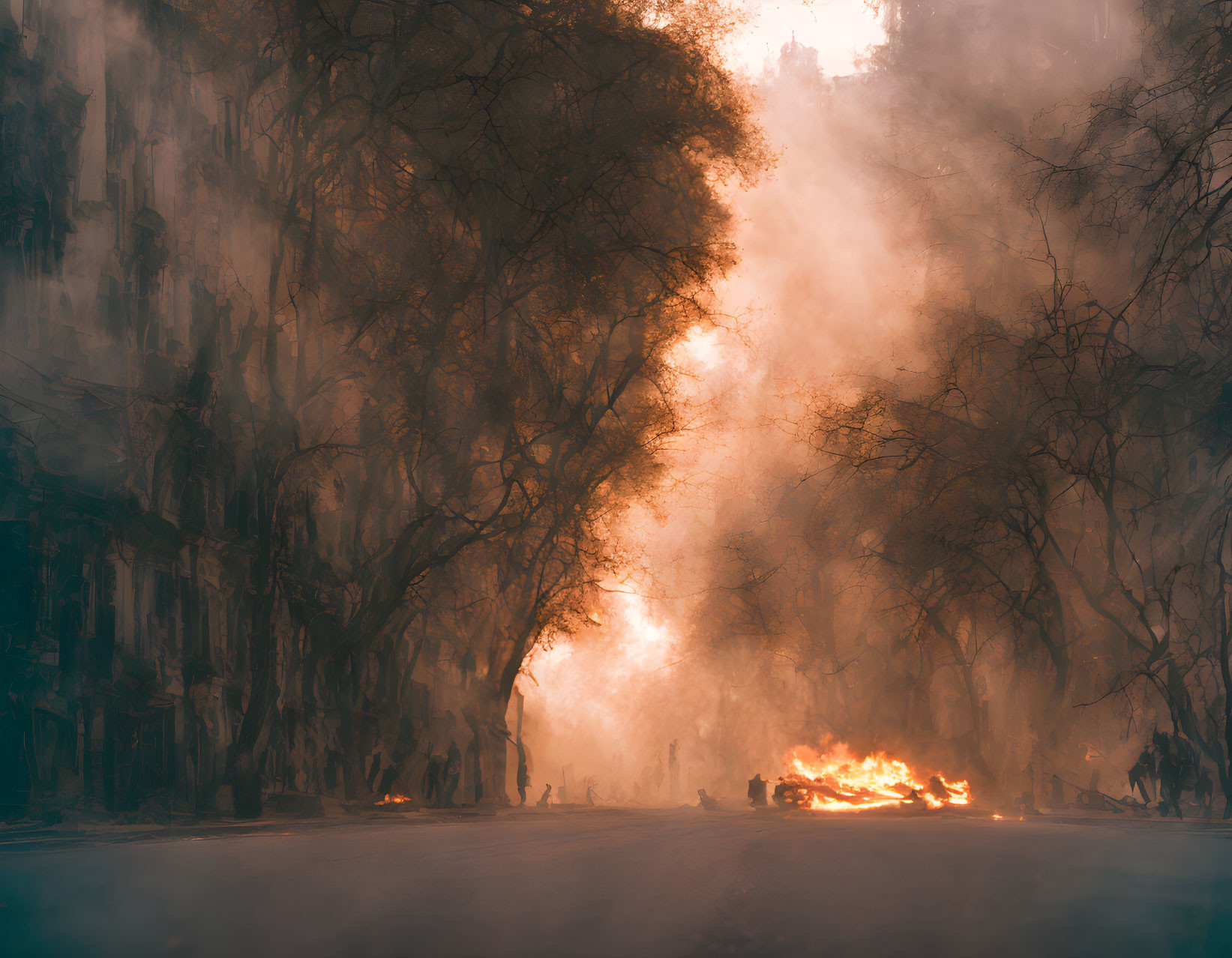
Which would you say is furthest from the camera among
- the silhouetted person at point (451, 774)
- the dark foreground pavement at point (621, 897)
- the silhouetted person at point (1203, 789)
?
the silhouetted person at point (451, 774)

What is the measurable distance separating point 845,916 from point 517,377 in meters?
12.4

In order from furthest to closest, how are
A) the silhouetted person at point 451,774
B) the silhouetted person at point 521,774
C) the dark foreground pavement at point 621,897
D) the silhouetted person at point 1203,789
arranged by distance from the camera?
1. the silhouetted person at point 521,774
2. the silhouetted person at point 451,774
3. the silhouetted person at point 1203,789
4. the dark foreground pavement at point 621,897

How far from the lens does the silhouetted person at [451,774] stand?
59.6 ft

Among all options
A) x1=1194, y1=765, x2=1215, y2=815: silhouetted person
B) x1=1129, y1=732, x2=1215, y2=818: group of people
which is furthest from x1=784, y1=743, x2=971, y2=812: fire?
x1=1129, y1=732, x2=1215, y2=818: group of people

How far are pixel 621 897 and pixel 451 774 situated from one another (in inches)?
545

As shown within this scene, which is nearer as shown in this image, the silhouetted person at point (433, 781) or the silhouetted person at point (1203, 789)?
the silhouetted person at point (1203, 789)

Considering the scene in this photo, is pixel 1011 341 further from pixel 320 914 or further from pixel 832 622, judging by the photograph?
pixel 320 914

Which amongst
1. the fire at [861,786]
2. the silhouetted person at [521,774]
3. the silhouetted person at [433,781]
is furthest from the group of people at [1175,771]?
the silhouetted person at [521,774]

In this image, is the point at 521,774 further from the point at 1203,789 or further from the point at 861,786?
the point at 1203,789

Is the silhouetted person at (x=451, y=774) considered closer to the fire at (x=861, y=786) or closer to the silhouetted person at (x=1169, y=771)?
the fire at (x=861, y=786)

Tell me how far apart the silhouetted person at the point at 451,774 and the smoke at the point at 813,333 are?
8.88 feet

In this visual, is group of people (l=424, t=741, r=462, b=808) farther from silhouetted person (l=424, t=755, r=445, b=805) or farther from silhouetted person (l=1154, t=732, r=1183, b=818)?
silhouetted person (l=1154, t=732, r=1183, b=818)

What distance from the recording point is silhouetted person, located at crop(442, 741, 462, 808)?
1816 centimetres

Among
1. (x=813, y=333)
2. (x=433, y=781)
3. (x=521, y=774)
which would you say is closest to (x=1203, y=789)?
(x=433, y=781)
